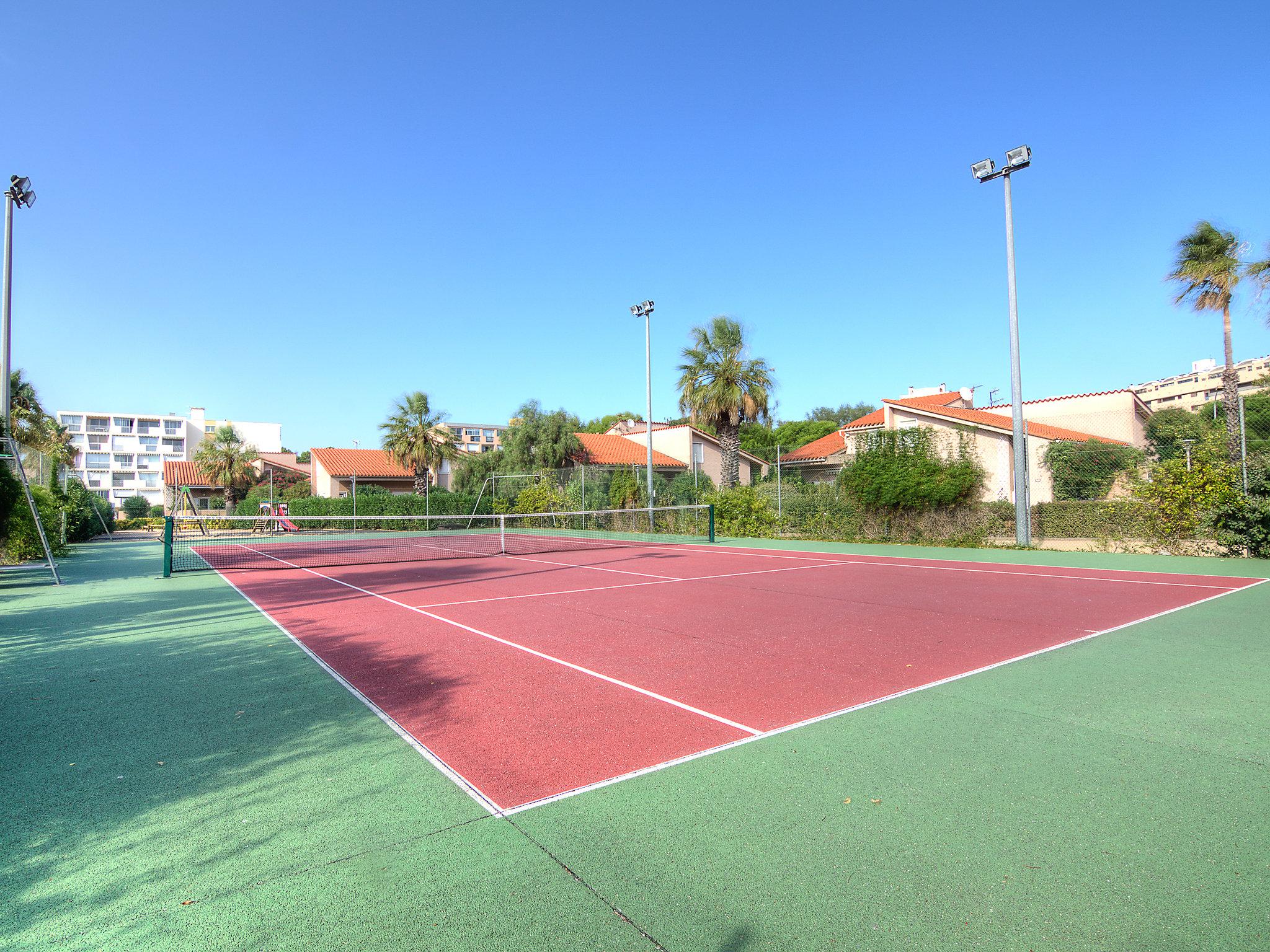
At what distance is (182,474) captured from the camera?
53562mm

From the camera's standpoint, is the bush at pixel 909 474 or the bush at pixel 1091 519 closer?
the bush at pixel 1091 519

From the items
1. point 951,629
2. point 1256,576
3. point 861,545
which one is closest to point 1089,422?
point 861,545

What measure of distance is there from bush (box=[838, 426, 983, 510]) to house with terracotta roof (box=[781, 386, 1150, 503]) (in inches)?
20.1

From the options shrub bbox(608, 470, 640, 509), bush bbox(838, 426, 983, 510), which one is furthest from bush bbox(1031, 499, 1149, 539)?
shrub bbox(608, 470, 640, 509)

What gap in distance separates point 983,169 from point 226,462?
139 feet

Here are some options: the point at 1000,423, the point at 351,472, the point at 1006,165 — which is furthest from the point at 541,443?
the point at 1006,165

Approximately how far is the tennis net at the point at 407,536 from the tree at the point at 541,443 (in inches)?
231

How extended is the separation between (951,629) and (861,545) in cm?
1193

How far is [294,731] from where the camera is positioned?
4445 mm

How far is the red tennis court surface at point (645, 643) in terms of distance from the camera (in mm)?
4297

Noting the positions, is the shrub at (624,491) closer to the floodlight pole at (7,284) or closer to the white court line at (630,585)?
the white court line at (630,585)

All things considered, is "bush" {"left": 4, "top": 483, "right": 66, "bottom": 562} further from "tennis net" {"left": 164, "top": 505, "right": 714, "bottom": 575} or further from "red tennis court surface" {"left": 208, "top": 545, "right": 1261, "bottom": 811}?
"red tennis court surface" {"left": 208, "top": 545, "right": 1261, "bottom": 811}

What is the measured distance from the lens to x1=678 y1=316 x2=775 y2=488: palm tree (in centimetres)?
2798

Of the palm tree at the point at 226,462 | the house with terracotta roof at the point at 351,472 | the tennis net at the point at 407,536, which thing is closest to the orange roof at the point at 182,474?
the palm tree at the point at 226,462
